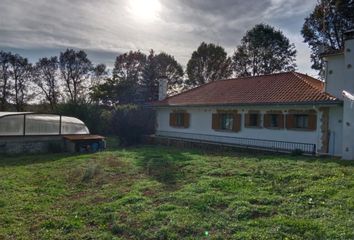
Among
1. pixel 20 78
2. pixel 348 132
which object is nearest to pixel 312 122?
pixel 348 132

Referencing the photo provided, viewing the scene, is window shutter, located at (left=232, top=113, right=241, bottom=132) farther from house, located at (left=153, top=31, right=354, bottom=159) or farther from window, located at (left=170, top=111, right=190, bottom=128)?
window, located at (left=170, top=111, right=190, bottom=128)

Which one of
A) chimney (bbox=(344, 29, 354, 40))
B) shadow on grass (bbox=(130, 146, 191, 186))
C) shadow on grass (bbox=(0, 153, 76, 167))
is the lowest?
shadow on grass (bbox=(0, 153, 76, 167))

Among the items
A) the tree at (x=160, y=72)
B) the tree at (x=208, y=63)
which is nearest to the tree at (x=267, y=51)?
the tree at (x=208, y=63)

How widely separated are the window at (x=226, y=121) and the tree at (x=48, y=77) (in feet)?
94.9

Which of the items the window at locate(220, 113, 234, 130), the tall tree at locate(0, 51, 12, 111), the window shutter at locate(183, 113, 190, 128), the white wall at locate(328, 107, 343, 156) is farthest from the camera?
the tall tree at locate(0, 51, 12, 111)

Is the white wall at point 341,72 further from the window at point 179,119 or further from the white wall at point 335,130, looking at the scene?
the window at point 179,119

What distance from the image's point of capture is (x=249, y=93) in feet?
69.2

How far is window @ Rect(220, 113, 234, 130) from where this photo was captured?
836 inches

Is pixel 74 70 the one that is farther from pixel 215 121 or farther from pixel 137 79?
pixel 215 121

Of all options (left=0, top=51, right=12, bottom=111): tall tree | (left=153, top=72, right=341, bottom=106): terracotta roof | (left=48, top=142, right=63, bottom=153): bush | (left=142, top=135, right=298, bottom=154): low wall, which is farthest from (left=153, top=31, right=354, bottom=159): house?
(left=0, top=51, right=12, bottom=111): tall tree

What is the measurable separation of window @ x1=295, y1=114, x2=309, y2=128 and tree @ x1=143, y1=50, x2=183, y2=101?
85.5 feet

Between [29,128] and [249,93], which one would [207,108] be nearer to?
[249,93]

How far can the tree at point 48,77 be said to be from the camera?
43003 mm

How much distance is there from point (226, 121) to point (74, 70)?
1213 inches
